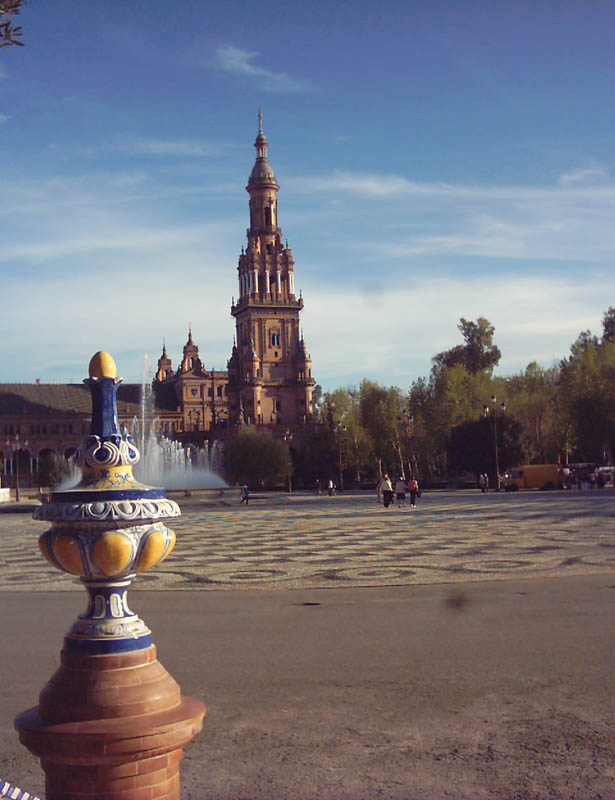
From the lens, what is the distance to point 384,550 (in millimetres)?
20750

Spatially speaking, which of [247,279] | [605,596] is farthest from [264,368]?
[605,596]

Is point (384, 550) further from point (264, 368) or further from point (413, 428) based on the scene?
point (264, 368)

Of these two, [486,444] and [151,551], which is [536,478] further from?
[151,551]

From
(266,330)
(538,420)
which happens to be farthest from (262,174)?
(538,420)

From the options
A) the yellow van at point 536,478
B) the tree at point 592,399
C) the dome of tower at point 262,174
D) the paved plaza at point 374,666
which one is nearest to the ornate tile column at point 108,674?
the paved plaza at point 374,666

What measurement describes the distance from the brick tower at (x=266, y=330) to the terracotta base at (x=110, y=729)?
113897 millimetres

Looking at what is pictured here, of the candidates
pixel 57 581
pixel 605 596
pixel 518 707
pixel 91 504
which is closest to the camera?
pixel 91 504

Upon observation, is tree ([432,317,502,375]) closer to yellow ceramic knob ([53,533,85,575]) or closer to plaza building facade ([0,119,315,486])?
plaza building facade ([0,119,315,486])

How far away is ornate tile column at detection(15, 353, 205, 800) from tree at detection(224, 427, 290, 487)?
81.4 meters

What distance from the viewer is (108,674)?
3.97 metres

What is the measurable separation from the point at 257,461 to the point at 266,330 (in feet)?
139

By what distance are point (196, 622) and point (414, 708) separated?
16.0 ft

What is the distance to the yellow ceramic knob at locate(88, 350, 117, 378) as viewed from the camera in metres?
4.45

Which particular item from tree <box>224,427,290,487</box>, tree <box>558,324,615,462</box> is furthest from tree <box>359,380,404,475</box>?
tree <box>558,324,615,462</box>
